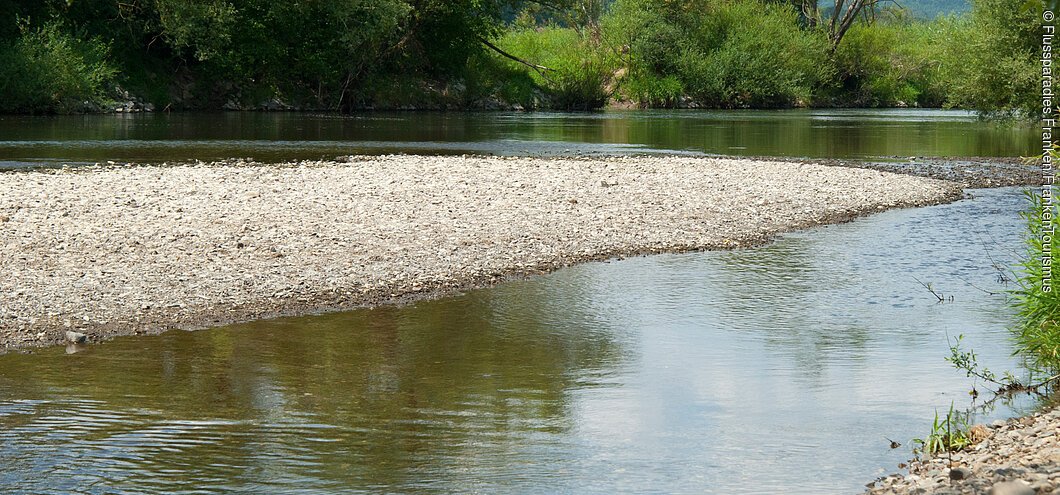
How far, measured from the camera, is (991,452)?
762 centimetres

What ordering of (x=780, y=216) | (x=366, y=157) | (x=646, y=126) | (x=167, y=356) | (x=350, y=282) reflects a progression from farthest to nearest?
(x=646, y=126) → (x=366, y=157) → (x=780, y=216) → (x=350, y=282) → (x=167, y=356)

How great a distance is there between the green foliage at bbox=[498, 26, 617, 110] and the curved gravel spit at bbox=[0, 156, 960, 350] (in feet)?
137

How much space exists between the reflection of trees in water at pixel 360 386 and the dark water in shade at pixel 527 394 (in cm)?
3

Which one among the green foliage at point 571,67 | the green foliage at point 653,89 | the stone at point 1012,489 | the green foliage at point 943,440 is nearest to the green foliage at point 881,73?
the green foliage at point 653,89

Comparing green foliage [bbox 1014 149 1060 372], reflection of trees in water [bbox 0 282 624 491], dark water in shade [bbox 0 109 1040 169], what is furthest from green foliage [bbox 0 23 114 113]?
green foliage [bbox 1014 149 1060 372]

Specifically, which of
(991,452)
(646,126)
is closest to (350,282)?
(991,452)

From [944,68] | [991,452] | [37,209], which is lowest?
[991,452]

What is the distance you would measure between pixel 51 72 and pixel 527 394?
138 ft

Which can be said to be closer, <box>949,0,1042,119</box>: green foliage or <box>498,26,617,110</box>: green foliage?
<box>949,0,1042,119</box>: green foliage

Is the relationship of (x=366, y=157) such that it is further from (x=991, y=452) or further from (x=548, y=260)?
(x=991, y=452)

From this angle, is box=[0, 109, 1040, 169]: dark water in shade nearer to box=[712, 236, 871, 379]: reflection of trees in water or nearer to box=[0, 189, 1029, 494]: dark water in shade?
box=[712, 236, 871, 379]: reflection of trees in water

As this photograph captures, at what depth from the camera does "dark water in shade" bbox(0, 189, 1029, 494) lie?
766 centimetres

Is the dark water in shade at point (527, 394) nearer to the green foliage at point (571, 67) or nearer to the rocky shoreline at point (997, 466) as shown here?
the rocky shoreline at point (997, 466)

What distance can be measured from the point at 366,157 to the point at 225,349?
18.2 meters
